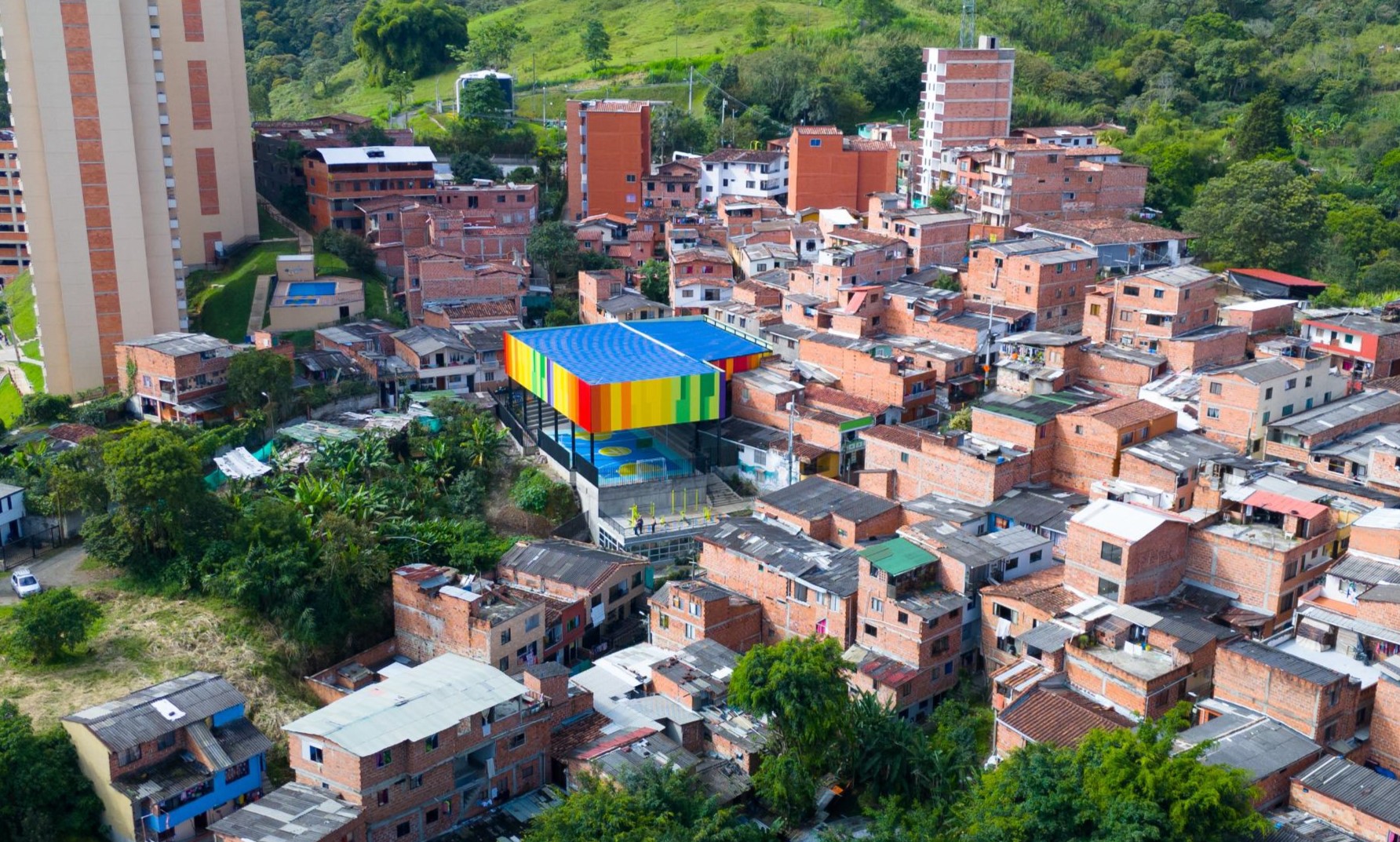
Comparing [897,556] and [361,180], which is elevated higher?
[361,180]

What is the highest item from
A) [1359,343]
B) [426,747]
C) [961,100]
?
[961,100]

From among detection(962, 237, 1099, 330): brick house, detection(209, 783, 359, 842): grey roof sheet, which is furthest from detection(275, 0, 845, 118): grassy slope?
detection(209, 783, 359, 842): grey roof sheet

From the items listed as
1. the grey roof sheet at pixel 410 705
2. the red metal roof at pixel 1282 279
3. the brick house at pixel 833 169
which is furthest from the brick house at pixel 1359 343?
the grey roof sheet at pixel 410 705

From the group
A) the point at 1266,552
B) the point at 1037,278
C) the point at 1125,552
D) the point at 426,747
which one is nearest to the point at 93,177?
the point at 426,747

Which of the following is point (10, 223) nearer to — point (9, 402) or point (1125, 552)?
point (9, 402)

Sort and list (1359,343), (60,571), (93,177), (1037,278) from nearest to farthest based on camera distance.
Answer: (60,571) < (1359,343) < (1037,278) < (93,177)

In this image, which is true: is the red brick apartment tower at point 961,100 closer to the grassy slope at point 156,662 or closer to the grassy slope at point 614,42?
the grassy slope at point 614,42
